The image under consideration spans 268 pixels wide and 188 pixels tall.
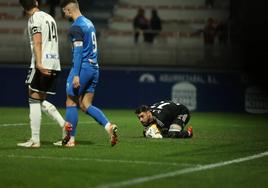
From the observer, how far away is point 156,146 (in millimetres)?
10812

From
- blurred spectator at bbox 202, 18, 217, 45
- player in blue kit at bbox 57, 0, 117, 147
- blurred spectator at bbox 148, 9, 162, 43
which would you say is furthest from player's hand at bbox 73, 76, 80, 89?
blurred spectator at bbox 148, 9, 162, 43

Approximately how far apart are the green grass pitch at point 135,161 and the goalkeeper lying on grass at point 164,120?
0.83 feet

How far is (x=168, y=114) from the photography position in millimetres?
12461

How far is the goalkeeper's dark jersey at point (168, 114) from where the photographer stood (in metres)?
12.3

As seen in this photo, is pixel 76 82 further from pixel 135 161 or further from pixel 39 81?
pixel 135 161

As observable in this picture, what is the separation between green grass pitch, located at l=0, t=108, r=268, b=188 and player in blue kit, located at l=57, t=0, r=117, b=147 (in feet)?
1.33

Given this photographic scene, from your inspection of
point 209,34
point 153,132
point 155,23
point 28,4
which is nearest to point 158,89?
point 209,34

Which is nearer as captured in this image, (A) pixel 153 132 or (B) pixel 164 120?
(A) pixel 153 132

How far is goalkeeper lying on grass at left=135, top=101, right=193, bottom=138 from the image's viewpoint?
1216 cm

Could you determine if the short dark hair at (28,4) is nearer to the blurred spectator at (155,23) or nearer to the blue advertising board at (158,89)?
the blue advertising board at (158,89)

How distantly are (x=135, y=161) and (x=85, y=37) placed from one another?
2.24m

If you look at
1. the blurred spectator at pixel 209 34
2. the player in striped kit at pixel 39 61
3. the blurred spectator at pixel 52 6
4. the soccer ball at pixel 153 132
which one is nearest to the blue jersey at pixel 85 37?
the player in striped kit at pixel 39 61

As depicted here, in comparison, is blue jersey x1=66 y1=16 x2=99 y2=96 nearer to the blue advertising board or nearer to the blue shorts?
the blue shorts

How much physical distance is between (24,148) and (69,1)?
2148 mm
